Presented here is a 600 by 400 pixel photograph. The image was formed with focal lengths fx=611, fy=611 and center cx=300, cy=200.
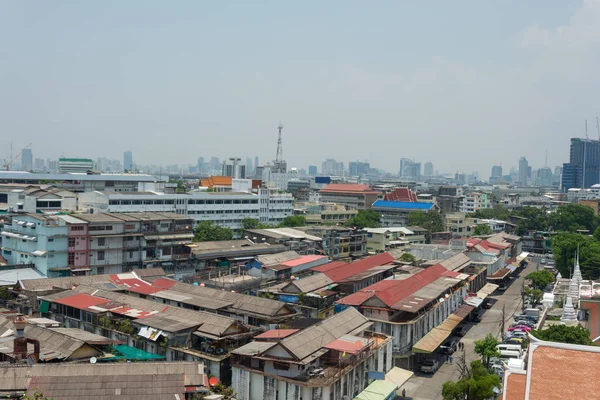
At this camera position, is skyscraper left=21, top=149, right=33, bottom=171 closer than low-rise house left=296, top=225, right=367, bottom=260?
A: No

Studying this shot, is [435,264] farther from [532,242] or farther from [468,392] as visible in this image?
[532,242]

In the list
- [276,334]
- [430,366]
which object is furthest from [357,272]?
[276,334]

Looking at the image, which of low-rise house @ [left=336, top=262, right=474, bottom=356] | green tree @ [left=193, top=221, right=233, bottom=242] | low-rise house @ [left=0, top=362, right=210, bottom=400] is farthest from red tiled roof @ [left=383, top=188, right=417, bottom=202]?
low-rise house @ [left=0, top=362, right=210, bottom=400]

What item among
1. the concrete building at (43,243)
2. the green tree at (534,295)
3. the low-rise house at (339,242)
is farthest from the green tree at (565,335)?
the low-rise house at (339,242)

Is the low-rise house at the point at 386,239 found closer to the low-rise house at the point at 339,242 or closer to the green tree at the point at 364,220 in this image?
the low-rise house at the point at 339,242

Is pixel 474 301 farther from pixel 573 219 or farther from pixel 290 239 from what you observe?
pixel 573 219

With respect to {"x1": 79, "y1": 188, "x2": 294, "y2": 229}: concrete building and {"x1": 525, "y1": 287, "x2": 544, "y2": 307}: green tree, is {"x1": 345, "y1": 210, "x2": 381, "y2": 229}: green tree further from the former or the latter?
{"x1": 525, "y1": 287, "x2": 544, "y2": 307}: green tree

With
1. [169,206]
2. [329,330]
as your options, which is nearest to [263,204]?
[169,206]
